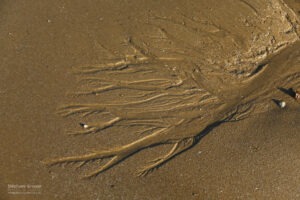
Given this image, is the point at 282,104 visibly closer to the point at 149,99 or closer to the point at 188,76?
the point at 188,76

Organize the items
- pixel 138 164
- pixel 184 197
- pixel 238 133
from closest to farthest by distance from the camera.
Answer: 1. pixel 184 197
2. pixel 138 164
3. pixel 238 133

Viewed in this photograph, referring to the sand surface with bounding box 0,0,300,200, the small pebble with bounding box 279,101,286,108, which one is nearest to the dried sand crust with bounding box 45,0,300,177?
the sand surface with bounding box 0,0,300,200

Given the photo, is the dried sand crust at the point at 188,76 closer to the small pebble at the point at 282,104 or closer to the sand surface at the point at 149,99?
the sand surface at the point at 149,99

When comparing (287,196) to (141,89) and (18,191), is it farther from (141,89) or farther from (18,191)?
(18,191)

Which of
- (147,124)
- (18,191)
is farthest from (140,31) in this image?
(18,191)

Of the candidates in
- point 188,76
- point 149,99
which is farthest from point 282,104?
point 149,99

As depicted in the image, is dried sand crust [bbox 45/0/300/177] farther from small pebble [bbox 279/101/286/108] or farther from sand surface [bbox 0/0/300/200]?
small pebble [bbox 279/101/286/108]
